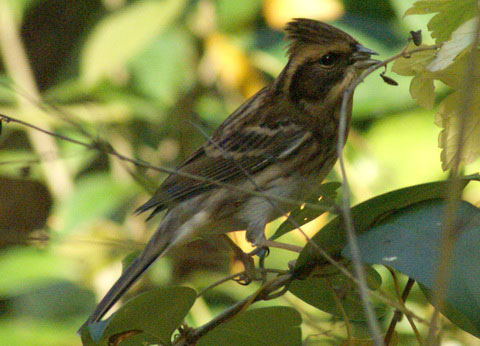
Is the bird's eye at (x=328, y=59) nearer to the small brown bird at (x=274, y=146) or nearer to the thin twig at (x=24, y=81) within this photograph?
the small brown bird at (x=274, y=146)

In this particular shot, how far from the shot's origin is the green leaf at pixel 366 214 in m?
1.15

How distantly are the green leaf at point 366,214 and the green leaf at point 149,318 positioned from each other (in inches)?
7.5

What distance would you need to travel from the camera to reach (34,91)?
3441 mm

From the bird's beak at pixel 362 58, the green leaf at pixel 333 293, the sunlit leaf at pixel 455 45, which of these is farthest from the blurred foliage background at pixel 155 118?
the sunlit leaf at pixel 455 45

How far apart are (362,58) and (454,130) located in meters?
0.98

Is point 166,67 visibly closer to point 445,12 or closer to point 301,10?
point 301,10

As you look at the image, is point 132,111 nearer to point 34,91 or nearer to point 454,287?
point 34,91

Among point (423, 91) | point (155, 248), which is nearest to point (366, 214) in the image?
point (423, 91)

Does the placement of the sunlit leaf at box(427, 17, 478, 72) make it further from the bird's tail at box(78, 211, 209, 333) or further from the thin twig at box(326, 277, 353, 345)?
the bird's tail at box(78, 211, 209, 333)

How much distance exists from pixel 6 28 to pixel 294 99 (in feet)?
5.86

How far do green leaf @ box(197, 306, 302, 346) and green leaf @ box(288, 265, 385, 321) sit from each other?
4 cm

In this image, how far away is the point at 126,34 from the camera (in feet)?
10.6

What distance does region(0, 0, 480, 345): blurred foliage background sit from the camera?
295cm

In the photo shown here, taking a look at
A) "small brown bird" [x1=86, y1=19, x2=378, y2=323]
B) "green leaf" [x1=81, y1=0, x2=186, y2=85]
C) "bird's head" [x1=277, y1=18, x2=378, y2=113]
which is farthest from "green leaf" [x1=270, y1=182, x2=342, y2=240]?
"green leaf" [x1=81, y1=0, x2=186, y2=85]
